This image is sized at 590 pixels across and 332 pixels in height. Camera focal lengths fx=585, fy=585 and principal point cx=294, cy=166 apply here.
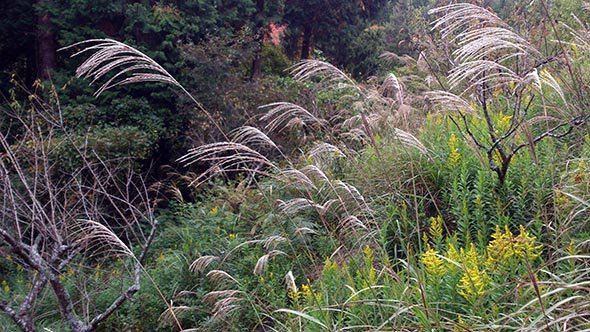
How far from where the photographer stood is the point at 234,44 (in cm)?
1396

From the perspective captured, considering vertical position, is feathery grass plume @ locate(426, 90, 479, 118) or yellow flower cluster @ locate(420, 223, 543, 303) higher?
feathery grass plume @ locate(426, 90, 479, 118)

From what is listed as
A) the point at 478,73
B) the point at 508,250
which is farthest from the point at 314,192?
the point at 508,250

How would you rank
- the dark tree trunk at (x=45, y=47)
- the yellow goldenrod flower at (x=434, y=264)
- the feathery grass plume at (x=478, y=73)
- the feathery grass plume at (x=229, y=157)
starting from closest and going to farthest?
1. the yellow goldenrod flower at (x=434, y=264)
2. the feathery grass plume at (x=478, y=73)
3. the feathery grass plume at (x=229, y=157)
4. the dark tree trunk at (x=45, y=47)

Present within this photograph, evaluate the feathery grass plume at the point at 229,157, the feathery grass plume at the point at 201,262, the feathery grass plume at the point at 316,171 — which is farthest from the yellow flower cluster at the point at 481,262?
the feathery grass plume at the point at 201,262

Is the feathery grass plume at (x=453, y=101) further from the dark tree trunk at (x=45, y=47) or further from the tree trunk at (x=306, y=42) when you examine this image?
the tree trunk at (x=306, y=42)

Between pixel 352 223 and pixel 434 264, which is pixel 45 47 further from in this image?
pixel 434 264

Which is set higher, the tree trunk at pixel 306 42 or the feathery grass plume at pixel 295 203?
the feathery grass plume at pixel 295 203

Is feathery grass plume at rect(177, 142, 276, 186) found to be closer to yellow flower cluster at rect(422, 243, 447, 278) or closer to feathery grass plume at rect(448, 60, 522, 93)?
yellow flower cluster at rect(422, 243, 447, 278)

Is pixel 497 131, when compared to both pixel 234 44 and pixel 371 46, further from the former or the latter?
pixel 371 46

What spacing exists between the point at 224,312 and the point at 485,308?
200 cm

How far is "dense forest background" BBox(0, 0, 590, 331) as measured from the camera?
290 cm

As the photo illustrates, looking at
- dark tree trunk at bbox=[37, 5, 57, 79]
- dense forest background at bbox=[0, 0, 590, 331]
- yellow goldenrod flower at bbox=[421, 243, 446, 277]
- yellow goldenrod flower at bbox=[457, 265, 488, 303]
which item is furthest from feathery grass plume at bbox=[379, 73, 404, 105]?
dark tree trunk at bbox=[37, 5, 57, 79]

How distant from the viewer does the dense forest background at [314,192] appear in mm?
2898

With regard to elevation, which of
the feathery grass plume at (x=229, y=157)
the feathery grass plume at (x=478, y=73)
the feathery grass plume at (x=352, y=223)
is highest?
the feathery grass plume at (x=478, y=73)
